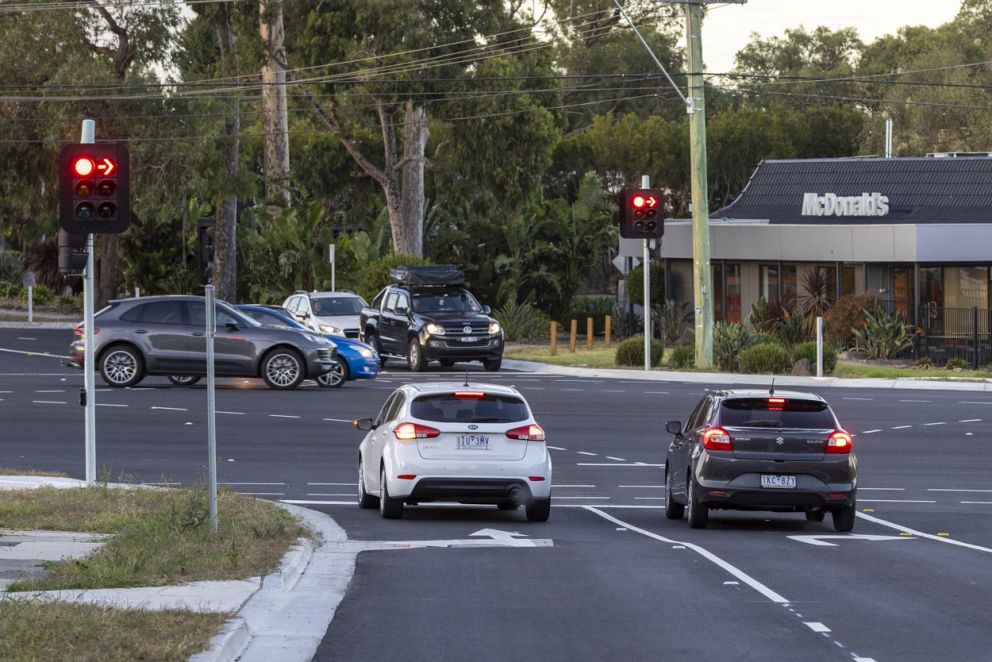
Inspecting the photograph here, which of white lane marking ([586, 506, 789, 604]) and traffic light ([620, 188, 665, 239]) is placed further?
traffic light ([620, 188, 665, 239])

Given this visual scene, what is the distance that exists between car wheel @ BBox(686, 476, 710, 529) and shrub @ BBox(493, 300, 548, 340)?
35.0 m

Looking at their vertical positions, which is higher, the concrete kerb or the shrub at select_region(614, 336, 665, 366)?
the shrub at select_region(614, 336, 665, 366)

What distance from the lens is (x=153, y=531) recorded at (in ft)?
45.8

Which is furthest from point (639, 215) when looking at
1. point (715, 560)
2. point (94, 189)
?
point (715, 560)

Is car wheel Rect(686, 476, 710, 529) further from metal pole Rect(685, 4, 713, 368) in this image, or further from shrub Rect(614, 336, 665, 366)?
shrub Rect(614, 336, 665, 366)

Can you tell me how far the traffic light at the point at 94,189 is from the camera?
691 inches

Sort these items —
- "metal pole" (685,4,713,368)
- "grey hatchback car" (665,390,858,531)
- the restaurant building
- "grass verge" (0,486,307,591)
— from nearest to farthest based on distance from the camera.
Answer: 1. "grass verge" (0,486,307,591)
2. "grey hatchback car" (665,390,858,531)
3. "metal pole" (685,4,713,368)
4. the restaurant building

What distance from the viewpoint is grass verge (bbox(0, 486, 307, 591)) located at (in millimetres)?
11922

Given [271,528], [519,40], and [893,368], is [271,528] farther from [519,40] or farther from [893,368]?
[519,40]

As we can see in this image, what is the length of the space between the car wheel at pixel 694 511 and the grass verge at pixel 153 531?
415 centimetres

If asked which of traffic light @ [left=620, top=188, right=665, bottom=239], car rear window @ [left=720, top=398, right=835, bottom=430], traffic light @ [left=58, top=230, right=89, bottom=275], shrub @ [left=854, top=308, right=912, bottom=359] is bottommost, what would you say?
car rear window @ [left=720, top=398, right=835, bottom=430]

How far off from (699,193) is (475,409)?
80.7ft


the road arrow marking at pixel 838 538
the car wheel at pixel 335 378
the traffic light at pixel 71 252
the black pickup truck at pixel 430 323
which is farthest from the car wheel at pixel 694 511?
the black pickup truck at pixel 430 323

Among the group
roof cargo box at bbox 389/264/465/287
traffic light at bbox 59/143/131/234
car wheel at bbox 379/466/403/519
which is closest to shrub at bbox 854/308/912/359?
roof cargo box at bbox 389/264/465/287
